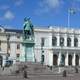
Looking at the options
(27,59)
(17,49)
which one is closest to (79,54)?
(17,49)

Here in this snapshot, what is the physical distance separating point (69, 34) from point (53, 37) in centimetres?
461

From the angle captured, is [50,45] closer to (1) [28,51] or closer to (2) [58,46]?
(2) [58,46]

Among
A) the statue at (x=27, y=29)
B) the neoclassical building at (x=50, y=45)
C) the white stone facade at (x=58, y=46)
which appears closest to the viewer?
the statue at (x=27, y=29)

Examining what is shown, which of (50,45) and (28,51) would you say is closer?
(28,51)

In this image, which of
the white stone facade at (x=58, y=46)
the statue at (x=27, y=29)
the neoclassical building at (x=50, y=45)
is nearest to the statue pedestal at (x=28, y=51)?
the statue at (x=27, y=29)

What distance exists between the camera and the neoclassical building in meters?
99.2

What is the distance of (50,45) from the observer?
103188mm

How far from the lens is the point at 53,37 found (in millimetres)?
104688

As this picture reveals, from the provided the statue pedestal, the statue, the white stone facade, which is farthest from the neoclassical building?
the statue pedestal

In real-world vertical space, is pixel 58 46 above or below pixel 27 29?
below

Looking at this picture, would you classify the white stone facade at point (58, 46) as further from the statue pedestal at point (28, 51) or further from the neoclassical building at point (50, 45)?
the statue pedestal at point (28, 51)

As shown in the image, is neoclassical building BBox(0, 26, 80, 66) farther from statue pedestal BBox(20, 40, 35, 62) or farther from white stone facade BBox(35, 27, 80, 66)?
statue pedestal BBox(20, 40, 35, 62)

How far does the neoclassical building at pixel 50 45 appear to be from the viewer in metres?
99.2

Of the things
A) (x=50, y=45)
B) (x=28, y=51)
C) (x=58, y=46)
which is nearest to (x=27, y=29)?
(x=28, y=51)
